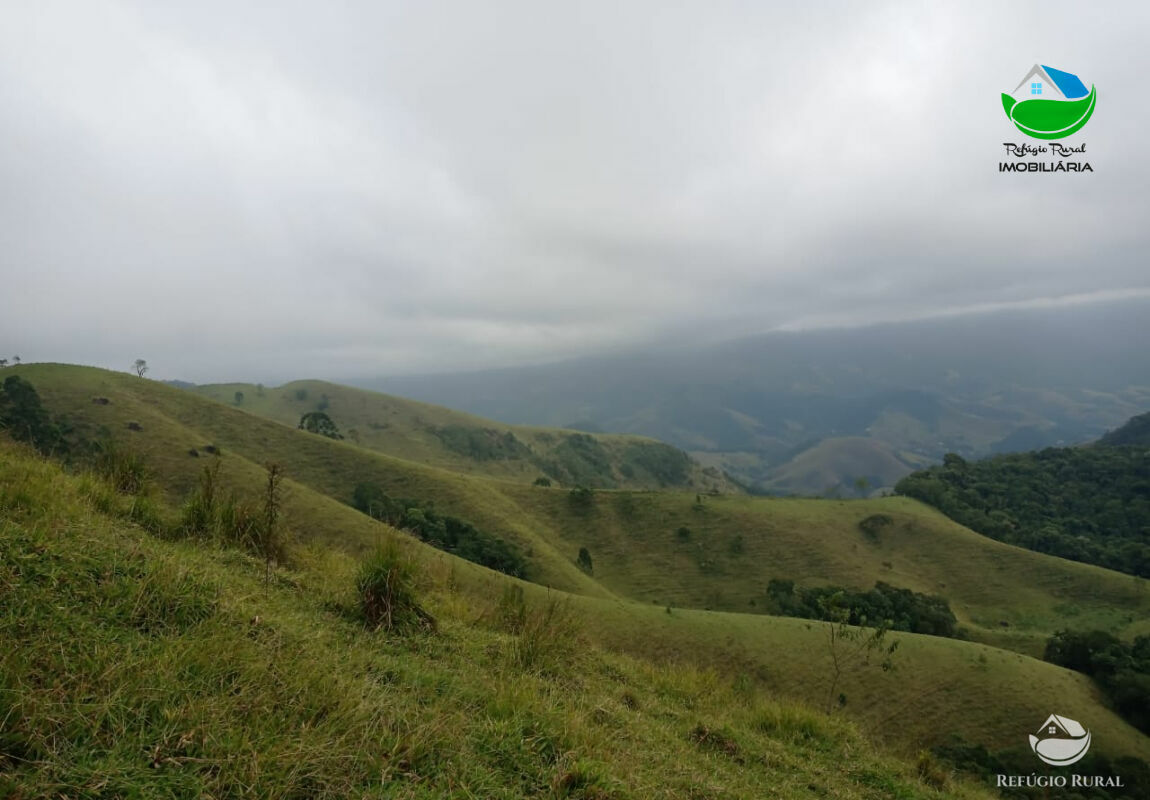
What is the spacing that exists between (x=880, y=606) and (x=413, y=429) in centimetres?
13622

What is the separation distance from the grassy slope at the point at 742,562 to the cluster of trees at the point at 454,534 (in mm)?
3986

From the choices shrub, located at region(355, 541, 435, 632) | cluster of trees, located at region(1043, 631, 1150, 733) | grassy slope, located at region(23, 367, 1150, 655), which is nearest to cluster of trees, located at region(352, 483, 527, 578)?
grassy slope, located at region(23, 367, 1150, 655)

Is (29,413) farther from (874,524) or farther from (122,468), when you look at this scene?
(874,524)

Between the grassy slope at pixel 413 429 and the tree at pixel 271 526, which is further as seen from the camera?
the grassy slope at pixel 413 429

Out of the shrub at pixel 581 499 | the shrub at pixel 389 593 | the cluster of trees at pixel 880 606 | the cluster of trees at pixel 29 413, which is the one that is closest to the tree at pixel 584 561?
the shrub at pixel 581 499

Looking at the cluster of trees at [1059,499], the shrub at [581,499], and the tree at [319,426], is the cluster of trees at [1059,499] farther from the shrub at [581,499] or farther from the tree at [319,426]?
the tree at [319,426]

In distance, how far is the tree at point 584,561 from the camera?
70550 mm

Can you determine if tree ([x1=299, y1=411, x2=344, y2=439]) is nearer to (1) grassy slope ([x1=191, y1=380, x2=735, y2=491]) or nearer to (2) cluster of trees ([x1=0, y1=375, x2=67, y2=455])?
(1) grassy slope ([x1=191, y1=380, x2=735, y2=491])

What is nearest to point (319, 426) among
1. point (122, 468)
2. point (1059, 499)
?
point (122, 468)

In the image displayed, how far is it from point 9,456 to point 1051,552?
137m

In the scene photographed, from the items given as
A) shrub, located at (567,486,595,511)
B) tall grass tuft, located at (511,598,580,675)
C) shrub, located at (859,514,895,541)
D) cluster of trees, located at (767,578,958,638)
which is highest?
tall grass tuft, located at (511,598,580,675)

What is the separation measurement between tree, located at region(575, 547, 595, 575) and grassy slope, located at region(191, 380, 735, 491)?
6326cm

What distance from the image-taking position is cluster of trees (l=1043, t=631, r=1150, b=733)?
39.3m

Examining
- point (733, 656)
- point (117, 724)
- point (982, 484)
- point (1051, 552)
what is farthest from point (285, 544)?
point (982, 484)
